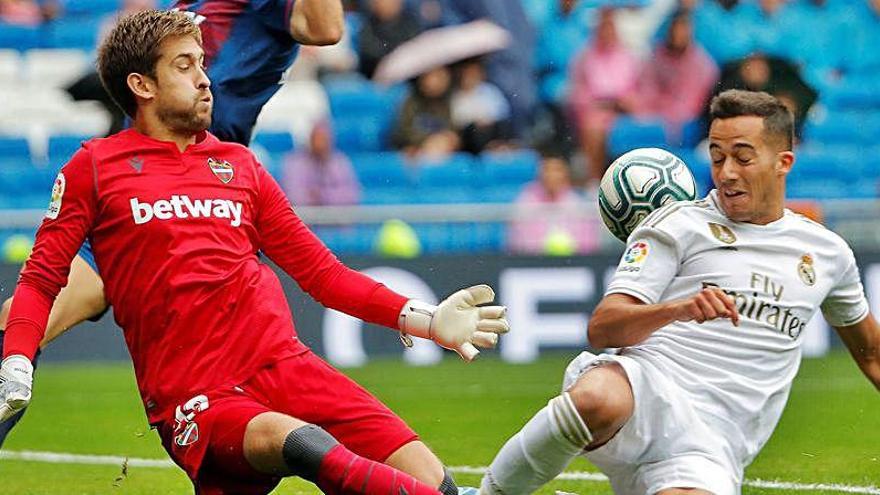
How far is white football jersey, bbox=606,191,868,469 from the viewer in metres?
4.81

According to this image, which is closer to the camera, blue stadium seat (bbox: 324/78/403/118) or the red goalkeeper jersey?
the red goalkeeper jersey

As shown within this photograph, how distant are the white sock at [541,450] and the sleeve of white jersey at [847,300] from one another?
3.50 feet

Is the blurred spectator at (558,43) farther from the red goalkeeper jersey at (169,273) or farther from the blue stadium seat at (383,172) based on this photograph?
the red goalkeeper jersey at (169,273)

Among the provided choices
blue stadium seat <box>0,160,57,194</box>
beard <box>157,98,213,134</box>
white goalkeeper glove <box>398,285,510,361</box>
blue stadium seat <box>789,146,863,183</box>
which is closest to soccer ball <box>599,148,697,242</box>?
white goalkeeper glove <box>398,285,510,361</box>

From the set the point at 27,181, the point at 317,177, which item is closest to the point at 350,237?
the point at 317,177

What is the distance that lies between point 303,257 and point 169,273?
1.70 ft

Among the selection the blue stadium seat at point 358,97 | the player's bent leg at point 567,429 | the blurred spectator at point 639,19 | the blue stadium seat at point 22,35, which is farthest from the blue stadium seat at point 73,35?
the player's bent leg at point 567,429

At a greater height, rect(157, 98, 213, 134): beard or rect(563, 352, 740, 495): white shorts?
rect(157, 98, 213, 134): beard

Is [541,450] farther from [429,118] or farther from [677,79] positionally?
[677,79]

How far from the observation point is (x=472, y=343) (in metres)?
4.88

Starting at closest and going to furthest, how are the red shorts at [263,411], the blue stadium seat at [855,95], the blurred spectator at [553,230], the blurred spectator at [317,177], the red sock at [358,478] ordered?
the red sock at [358,478] < the red shorts at [263,411] < the blurred spectator at [553,230] < the blurred spectator at [317,177] < the blue stadium seat at [855,95]

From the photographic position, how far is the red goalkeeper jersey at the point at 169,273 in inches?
191

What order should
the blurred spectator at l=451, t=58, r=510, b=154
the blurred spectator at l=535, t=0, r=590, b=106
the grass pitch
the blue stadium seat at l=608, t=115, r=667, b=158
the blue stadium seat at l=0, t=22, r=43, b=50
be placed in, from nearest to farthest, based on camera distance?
the grass pitch → the blurred spectator at l=451, t=58, r=510, b=154 → the blue stadium seat at l=608, t=115, r=667, b=158 → the blurred spectator at l=535, t=0, r=590, b=106 → the blue stadium seat at l=0, t=22, r=43, b=50

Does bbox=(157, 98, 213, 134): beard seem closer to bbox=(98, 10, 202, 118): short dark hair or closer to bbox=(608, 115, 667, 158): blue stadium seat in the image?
bbox=(98, 10, 202, 118): short dark hair
